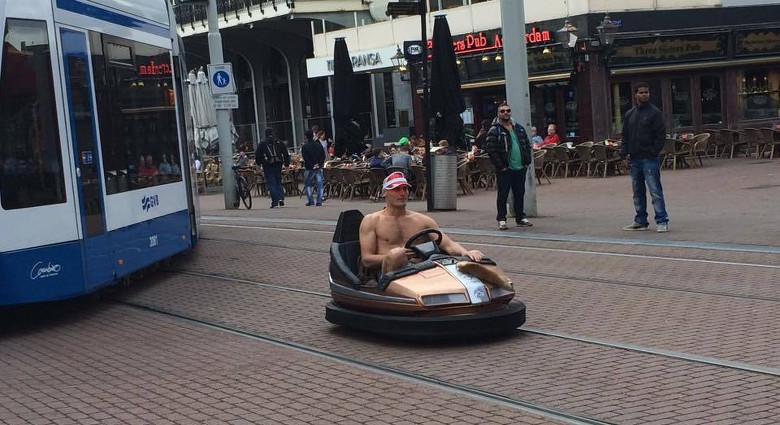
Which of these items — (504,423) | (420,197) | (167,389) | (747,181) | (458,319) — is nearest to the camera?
(504,423)

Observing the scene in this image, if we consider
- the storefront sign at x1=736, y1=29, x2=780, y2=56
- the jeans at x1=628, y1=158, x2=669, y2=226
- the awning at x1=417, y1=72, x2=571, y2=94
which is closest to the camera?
the jeans at x1=628, y1=158, x2=669, y2=226

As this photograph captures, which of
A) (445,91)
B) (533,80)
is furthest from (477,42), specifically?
(445,91)

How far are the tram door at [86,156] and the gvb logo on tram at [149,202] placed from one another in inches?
48.3

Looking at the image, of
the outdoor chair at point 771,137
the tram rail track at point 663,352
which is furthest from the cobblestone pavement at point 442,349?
the outdoor chair at point 771,137

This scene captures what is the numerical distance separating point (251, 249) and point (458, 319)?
8036 millimetres

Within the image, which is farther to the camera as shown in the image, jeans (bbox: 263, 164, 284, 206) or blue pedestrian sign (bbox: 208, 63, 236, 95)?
jeans (bbox: 263, 164, 284, 206)

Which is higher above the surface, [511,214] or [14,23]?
[14,23]

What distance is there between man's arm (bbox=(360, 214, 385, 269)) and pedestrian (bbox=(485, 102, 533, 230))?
6954mm

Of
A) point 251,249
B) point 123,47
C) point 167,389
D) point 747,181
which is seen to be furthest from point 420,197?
point 167,389

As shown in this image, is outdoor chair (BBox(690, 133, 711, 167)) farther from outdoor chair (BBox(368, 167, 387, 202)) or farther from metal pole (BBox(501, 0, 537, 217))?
metal pole (BBox(501, 0, 537, 217))

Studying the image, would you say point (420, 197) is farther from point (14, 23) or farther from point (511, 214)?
point (14, 23)

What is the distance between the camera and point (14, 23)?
9695 mm

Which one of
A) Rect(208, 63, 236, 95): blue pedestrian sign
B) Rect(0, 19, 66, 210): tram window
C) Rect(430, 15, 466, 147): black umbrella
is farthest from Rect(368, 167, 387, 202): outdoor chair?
Rect(0, 19, 66, 210): tram window

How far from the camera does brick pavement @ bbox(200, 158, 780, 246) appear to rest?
49.7ft
